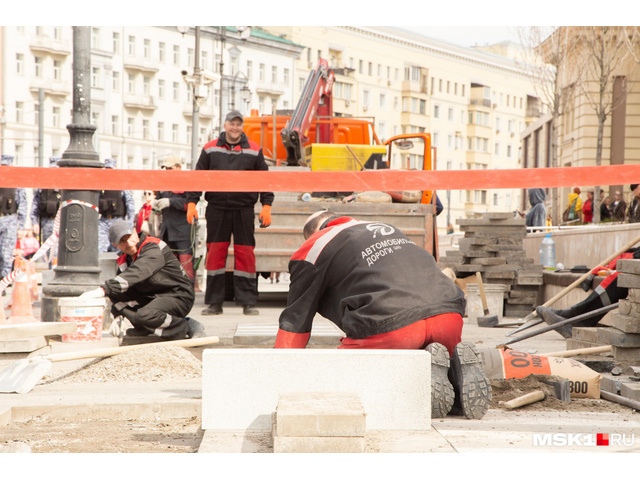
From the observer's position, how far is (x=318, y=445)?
315 cm

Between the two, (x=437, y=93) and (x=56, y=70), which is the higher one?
(x=437, y=93)

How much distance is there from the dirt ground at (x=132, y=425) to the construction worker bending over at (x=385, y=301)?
20.5 inches

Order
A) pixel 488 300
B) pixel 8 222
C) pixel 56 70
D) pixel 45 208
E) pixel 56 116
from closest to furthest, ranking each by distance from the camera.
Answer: pixel 488 300, pixel 8 222, pixel 45 208, pixel 56 116, pixel 56 70

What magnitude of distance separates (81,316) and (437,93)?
8393 centimetres

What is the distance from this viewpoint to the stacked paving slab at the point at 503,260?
434 inches

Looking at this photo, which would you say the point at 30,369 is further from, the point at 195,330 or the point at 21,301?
the point at 21,301

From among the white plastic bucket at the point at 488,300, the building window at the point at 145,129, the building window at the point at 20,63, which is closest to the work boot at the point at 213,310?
the white plastic bucket at the point at 488,300

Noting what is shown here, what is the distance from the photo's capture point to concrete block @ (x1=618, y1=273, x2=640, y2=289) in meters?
5.34

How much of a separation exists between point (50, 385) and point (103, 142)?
57.5 meters

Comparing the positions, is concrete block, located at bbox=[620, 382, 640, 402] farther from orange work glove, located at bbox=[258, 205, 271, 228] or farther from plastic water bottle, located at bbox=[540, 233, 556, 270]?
plastic water bottle, located at bbox=[540, 233, 556, 270]

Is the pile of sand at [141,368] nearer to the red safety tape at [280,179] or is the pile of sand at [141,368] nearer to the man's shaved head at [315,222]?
the red safety tape at [280,179]

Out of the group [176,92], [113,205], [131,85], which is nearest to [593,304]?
[113,205]

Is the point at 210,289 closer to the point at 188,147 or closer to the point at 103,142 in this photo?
the point at 103,142

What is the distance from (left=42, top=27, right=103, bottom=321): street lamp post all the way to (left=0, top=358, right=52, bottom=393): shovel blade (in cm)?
252
